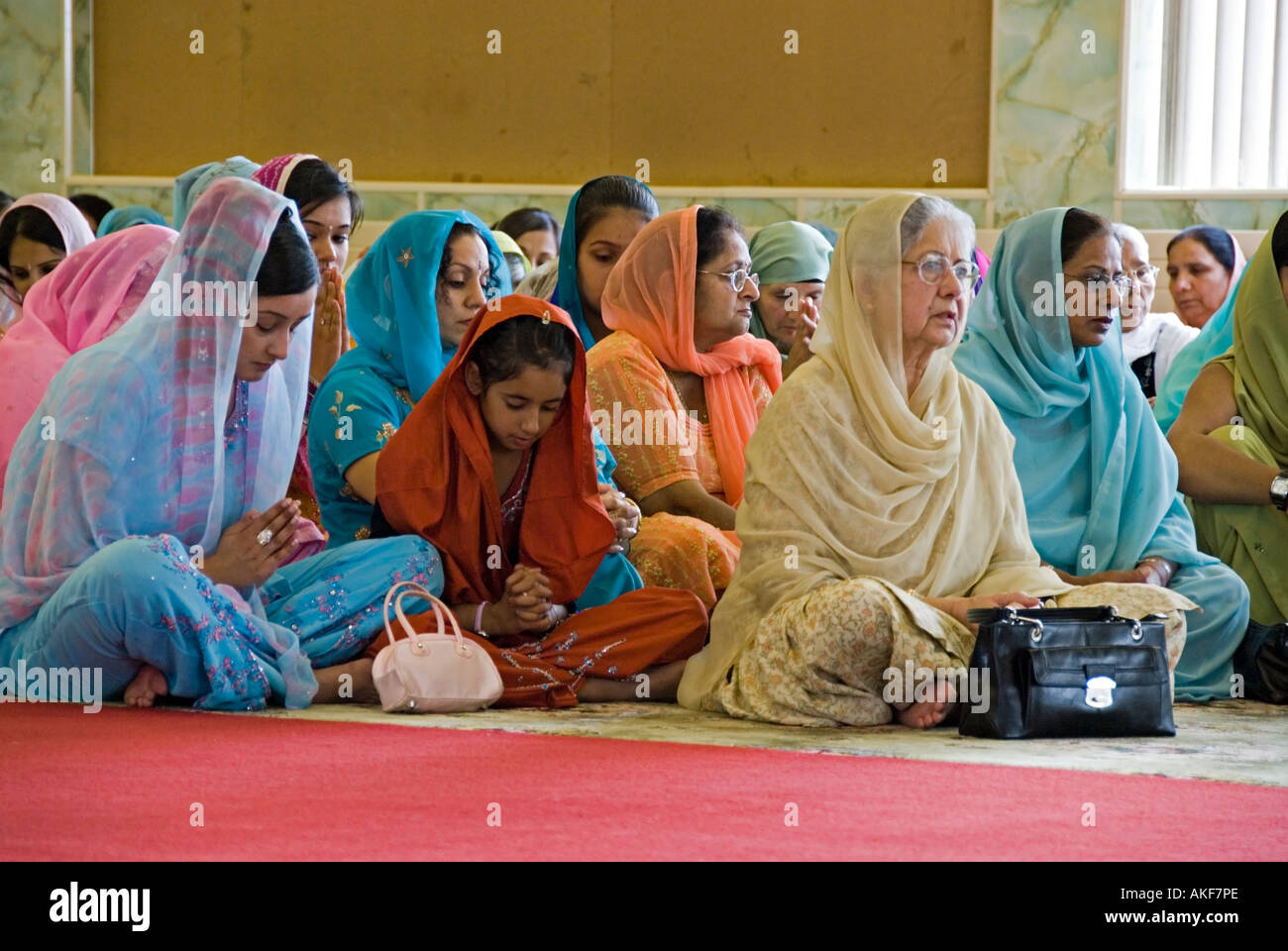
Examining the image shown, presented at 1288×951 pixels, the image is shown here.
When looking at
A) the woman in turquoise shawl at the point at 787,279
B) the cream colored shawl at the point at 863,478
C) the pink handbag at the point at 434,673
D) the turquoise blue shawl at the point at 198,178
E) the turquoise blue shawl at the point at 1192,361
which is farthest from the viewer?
Answer: the woman in turquoise shawl at the point at 787,279

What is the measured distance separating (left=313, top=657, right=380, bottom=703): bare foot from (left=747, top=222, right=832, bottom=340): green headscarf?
2093mm

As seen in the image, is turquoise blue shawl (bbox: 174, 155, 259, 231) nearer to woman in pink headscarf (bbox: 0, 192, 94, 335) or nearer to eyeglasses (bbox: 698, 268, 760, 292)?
woman in pink headscarf (bbox: 0, 192, 94, 335)

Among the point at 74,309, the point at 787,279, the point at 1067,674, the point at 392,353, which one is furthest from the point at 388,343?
the point at 1067,674

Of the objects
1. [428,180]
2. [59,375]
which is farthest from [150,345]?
[428,180]

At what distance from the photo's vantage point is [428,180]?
8.62 meters

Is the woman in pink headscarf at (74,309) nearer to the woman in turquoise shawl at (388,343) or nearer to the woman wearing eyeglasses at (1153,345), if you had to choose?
the woman in turquoise shawl at (388,343)

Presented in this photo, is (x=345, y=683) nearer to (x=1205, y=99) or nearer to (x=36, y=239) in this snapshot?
(x=36, y=239)

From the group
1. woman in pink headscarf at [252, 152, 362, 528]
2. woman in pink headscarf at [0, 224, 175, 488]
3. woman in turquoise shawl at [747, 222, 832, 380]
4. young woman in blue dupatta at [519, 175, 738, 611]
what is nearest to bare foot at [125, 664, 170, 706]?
woman in pink headscarf at [0, 224, 175, 488]

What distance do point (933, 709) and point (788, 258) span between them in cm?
217

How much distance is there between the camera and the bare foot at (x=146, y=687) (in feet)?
11.6

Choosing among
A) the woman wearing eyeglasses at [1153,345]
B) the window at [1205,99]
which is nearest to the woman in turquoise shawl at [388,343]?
the woman wearing eyeglasses at [1153,345]

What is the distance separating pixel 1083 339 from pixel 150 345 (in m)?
2.24

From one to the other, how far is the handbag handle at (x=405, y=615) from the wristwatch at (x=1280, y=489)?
2092mm
